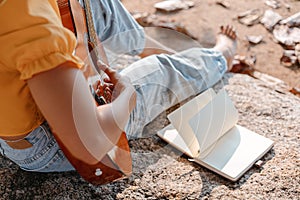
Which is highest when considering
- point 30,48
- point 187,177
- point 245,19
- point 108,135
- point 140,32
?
point 30,48

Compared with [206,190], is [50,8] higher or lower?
higher

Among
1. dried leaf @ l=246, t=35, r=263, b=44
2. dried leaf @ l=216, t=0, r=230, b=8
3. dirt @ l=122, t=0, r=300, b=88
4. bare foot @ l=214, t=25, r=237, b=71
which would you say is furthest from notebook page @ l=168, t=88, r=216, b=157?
dried leaf @ l=216, t=0, r=230, b=8

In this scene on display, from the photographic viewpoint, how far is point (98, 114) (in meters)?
0.80

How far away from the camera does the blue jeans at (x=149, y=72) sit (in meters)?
1.20

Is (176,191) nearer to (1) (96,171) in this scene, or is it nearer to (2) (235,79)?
(1) (96,171)

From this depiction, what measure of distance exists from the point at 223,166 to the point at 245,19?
3.47 feet

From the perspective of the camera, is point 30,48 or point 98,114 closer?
point 30,48

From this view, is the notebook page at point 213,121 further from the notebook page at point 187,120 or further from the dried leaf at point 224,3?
the dried leaf at point 224,3

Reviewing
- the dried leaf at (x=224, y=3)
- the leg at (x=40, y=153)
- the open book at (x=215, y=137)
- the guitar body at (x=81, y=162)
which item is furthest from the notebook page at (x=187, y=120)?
the dried leaf at (x=224, y=3)

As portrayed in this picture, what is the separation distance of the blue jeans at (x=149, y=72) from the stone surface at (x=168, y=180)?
0.04 metres

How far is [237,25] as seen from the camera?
6.63 ft

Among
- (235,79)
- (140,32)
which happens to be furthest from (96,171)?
(235,79)

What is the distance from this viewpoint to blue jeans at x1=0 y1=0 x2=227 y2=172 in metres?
1.20

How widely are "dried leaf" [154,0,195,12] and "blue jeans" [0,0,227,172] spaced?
68 cm
